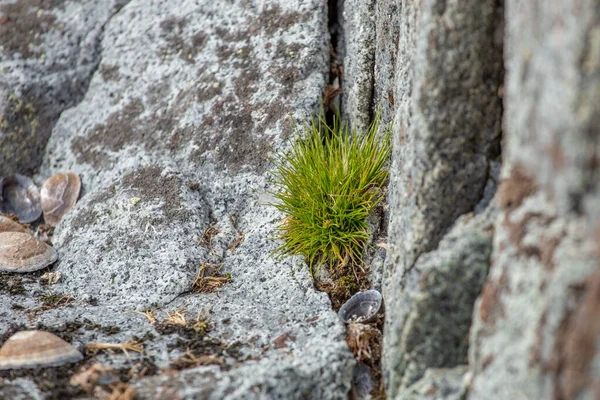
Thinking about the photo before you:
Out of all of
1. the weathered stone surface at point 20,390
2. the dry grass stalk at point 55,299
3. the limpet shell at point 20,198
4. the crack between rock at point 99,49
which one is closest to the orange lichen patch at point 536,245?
the weathered stone surface at point 20,390

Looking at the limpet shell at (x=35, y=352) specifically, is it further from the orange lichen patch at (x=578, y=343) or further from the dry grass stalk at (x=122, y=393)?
the orange lichen patch at (x=578, y=343)

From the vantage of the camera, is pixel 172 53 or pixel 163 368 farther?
pixel 172 53

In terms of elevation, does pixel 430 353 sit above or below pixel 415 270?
below

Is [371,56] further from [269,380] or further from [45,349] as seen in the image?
[45,349]

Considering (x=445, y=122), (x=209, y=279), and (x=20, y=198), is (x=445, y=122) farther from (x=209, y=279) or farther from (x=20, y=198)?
(x=20, y=198)

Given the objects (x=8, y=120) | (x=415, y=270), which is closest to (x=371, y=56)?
(x=415, y=270)

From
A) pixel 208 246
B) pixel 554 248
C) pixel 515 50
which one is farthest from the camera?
pixel 208 246
